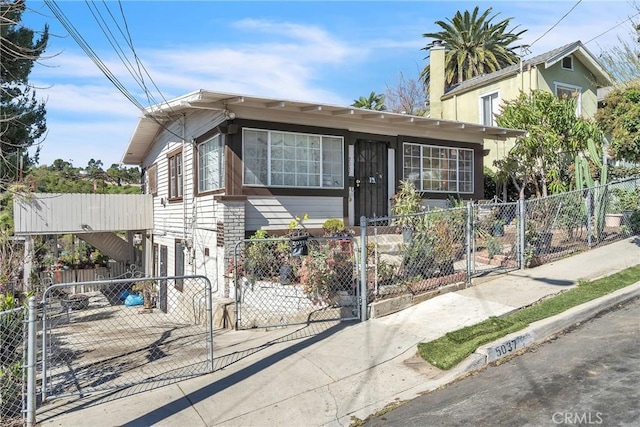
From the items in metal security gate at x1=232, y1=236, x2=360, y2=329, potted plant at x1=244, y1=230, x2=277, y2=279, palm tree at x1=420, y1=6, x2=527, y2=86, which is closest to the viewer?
metal security gate at x1=232, y1=236, x2=360, y2=329

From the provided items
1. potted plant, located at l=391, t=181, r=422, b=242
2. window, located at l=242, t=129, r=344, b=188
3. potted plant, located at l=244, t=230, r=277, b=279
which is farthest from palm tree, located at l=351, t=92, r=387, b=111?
potted plant, located at l=244, t=230, r=277, b=279

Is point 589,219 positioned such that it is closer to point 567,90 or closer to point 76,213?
point 567,90

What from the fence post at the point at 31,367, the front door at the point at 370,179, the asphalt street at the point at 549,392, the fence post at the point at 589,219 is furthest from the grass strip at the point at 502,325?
the front door at the point at 370,179

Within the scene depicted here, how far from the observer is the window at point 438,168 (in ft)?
40.0

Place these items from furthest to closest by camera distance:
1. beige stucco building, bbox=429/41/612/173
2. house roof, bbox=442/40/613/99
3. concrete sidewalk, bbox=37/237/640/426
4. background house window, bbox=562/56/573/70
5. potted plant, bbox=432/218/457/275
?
1. background house window, bbox=562/56/573/70
2. beige stucco building, bbox=429/41/612/173
3. house roof, bbox=442/40/613/99
4. potted plant, bbox=432/218/457/275
5. concrete sidewalk, bbox=37/237/640/426

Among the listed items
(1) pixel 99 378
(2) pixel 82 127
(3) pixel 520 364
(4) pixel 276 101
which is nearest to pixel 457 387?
(3) pixel 520 364

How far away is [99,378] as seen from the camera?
530 centimetres

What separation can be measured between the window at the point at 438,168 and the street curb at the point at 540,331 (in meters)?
6.09

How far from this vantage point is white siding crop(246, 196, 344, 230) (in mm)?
9648

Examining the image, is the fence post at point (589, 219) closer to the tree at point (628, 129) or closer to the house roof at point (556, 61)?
the tree at point (628, 129)

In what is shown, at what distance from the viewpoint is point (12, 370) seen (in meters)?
4.45

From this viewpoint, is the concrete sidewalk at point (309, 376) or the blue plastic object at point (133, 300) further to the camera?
the blue plastic object at point (133, 300)

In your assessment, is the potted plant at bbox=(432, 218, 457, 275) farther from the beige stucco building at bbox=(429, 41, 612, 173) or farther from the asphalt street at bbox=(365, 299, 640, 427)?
the beige stucco building at bbox=(429, 41, 612, 173)

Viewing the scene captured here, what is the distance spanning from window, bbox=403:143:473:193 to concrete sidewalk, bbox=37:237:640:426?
212 inches
